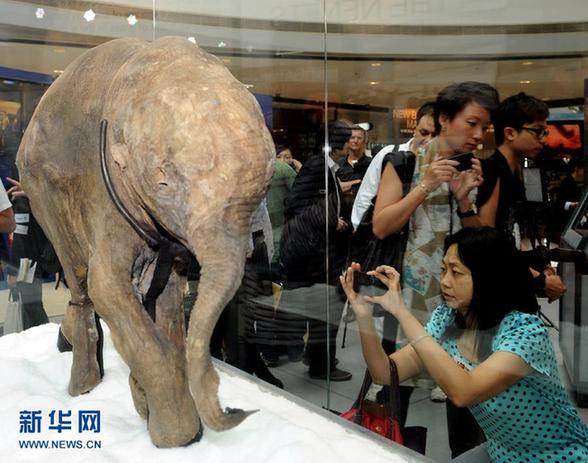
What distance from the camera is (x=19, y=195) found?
7.86 ft

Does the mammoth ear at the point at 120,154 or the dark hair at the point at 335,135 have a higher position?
the dark hair at the point at 335,135

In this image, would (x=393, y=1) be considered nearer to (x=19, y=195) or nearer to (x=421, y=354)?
(x=421, y=354)

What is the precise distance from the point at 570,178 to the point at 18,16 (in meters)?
1.96

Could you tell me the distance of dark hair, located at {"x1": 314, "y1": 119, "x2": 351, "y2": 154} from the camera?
233 centimetres

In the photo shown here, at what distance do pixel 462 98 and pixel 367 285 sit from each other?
0.68 meters

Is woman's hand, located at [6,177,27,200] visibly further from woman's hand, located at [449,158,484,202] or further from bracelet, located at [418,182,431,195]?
woman's hand, located at [449,158,484,202]

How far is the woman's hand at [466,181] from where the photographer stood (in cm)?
182

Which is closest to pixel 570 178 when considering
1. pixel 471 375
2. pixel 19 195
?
pixel 471 375

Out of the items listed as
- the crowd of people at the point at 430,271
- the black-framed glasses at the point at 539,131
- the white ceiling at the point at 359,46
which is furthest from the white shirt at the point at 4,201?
the black-framed glasses at the point at 539,131

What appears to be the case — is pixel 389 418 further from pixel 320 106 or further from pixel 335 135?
pixel 320 106

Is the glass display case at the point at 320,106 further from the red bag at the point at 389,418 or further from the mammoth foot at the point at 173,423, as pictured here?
the mammoth foot at the point at 173,423

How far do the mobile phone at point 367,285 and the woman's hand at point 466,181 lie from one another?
0.38 metres

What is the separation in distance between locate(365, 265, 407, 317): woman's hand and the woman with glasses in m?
0.31

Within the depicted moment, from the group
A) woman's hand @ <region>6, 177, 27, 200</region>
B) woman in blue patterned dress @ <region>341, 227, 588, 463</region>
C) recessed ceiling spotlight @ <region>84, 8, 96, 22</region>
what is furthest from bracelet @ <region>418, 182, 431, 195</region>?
woman's hand @ <region>6, 177, 27, 200</region>
